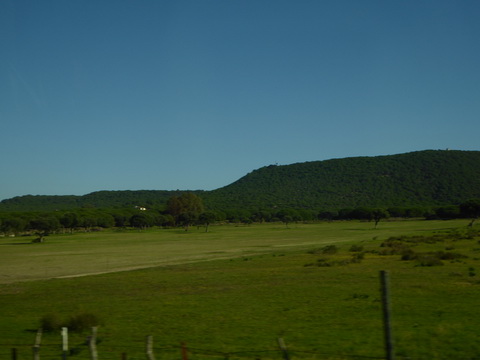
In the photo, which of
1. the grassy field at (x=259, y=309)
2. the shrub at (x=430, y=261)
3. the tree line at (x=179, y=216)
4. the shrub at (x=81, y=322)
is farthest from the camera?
the tree line at (x=179, y=216)

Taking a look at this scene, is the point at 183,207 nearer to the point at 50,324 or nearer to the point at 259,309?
the point at 259,309

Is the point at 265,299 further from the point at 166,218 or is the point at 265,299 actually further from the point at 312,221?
the point at 312,221

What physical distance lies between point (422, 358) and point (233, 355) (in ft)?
14.6

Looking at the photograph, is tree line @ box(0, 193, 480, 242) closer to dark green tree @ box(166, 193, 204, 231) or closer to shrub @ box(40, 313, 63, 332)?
dark green tree @ box(166, 193, 204, 231)

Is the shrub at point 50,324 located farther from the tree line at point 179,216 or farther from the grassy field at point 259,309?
the tree line at point 179,216

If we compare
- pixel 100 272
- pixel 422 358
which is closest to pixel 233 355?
pixel 422 358

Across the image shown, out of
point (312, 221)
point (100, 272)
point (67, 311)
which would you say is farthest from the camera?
point (312, 221)

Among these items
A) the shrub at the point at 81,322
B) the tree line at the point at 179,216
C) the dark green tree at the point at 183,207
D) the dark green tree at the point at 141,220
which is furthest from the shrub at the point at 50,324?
the dark green tree at the point at 183,207

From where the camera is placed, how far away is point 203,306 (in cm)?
2120

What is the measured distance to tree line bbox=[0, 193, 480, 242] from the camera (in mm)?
123125

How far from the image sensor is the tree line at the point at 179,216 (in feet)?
404

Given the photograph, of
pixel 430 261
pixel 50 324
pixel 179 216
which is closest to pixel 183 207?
pixel 179 216

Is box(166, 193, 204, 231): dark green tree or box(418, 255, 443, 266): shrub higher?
box(166, 193, 204, 231): dark green tree

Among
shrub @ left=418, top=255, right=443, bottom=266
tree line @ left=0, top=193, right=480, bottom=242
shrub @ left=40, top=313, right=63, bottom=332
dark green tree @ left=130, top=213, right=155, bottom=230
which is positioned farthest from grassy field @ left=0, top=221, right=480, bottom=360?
dark green tree @ left=130, top=213, right=155, bottom=230
